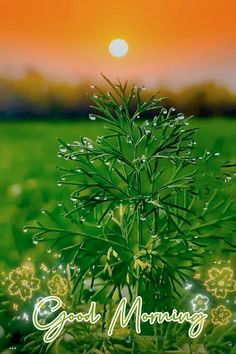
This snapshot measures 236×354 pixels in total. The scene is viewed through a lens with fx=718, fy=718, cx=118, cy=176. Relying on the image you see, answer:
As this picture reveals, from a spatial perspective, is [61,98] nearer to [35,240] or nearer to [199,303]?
[35,240]

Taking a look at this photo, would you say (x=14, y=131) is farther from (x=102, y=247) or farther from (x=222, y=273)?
(x=222, y=273)

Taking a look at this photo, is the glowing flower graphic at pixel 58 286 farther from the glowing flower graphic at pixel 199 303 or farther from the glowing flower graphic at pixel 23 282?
the glowing flower graphic at pixel 199 303

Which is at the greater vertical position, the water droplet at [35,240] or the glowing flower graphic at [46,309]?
the water droplet at [35,240]

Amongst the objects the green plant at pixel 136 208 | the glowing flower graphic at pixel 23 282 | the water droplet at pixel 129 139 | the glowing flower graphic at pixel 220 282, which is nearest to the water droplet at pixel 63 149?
the green plant at pixel 136 208

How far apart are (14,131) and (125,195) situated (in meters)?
0.24

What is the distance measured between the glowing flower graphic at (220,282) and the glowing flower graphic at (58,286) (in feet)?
0.79

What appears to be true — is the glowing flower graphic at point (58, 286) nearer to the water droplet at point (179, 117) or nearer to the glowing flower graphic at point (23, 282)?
the glowing flower graphic at point (23, 282)

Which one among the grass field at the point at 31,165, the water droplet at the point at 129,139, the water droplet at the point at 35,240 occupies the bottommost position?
the water droplet at the point at 35,240

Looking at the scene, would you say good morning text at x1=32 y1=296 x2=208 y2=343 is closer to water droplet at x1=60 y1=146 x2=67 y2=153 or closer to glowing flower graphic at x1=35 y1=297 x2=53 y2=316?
glowing flower graphic at x1=35 y1=297 x2=53 y2=316

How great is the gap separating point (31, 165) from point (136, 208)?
0.21 meters

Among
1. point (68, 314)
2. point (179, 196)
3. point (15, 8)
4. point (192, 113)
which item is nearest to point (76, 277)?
point (68, 314)

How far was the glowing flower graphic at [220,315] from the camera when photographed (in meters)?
1.22

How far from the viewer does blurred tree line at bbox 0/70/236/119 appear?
125 centimetres

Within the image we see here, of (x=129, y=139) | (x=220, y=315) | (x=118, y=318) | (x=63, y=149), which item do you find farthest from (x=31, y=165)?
(x=220, y=315)
